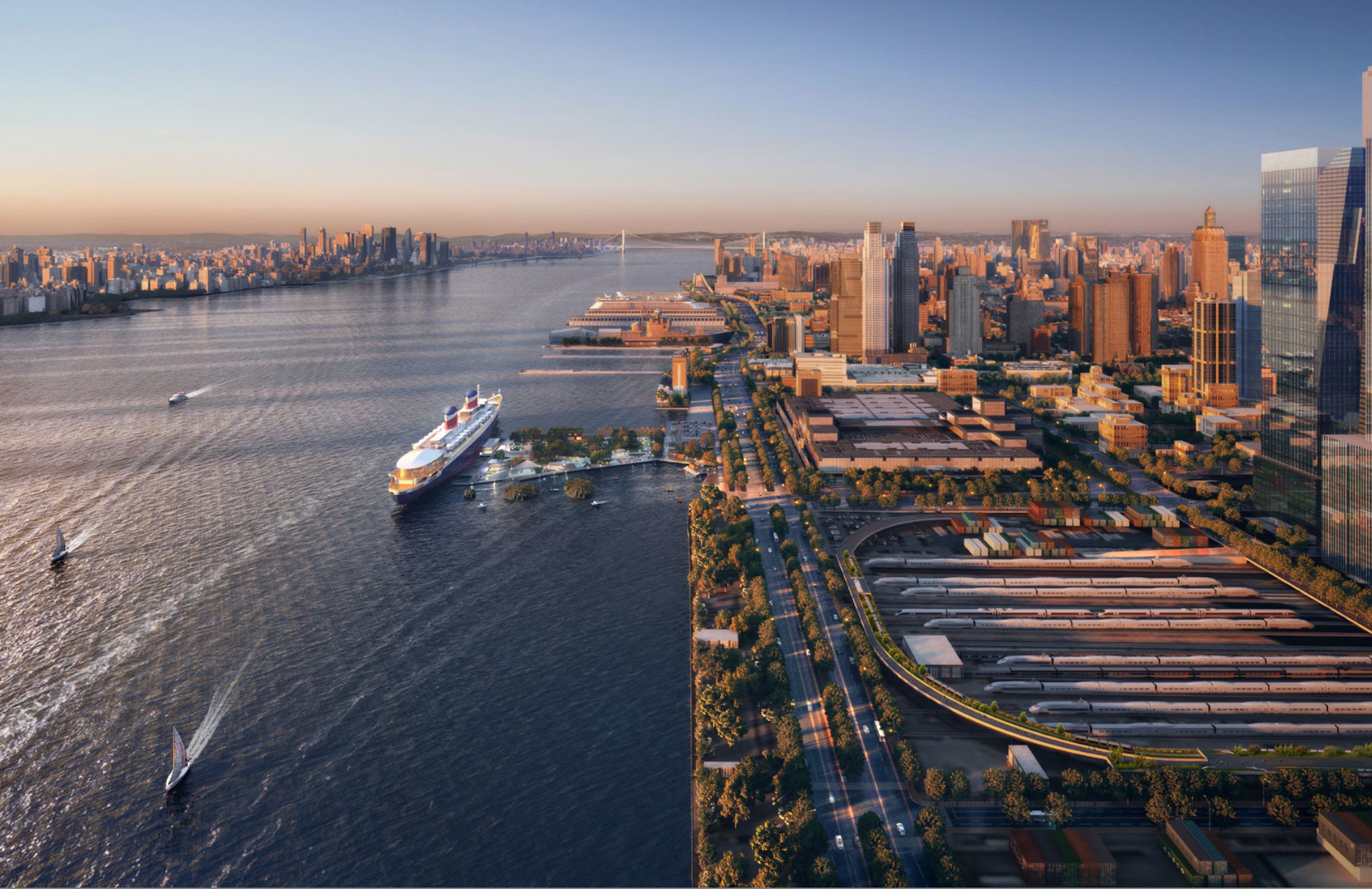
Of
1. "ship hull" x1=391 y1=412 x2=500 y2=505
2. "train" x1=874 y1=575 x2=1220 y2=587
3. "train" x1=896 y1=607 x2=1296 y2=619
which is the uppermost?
"ship hull" x1=391 y1=412 x2=500 y2=505

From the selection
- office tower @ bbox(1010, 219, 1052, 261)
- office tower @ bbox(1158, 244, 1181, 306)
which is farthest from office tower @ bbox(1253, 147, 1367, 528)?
office tower @ bbox(1010, 219, 1052, 261)

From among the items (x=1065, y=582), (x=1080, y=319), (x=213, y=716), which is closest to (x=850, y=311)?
(x=1080, y=319)

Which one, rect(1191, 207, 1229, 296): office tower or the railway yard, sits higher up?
rect(1191, 207, 1229, 296): office tower

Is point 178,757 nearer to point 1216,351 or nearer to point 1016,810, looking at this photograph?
point 1016,810

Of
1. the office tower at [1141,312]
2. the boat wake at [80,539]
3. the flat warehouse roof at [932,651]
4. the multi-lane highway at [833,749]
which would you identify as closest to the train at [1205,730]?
the flat warehouse roof at [932,651]

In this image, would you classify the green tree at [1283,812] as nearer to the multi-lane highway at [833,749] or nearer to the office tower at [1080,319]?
the multi-lane highway at [833,749]

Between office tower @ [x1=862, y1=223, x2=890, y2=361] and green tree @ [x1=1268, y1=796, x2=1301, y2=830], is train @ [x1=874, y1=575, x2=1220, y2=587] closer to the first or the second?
green tree @ [x1=1268, y1=796, x2=1301, y2=830]

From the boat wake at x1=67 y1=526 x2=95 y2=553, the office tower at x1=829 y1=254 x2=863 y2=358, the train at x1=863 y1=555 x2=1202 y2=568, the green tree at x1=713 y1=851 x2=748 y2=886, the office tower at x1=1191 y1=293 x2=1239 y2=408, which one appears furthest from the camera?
the office tower at x1=829 y1=254 x2=863 y2=358
